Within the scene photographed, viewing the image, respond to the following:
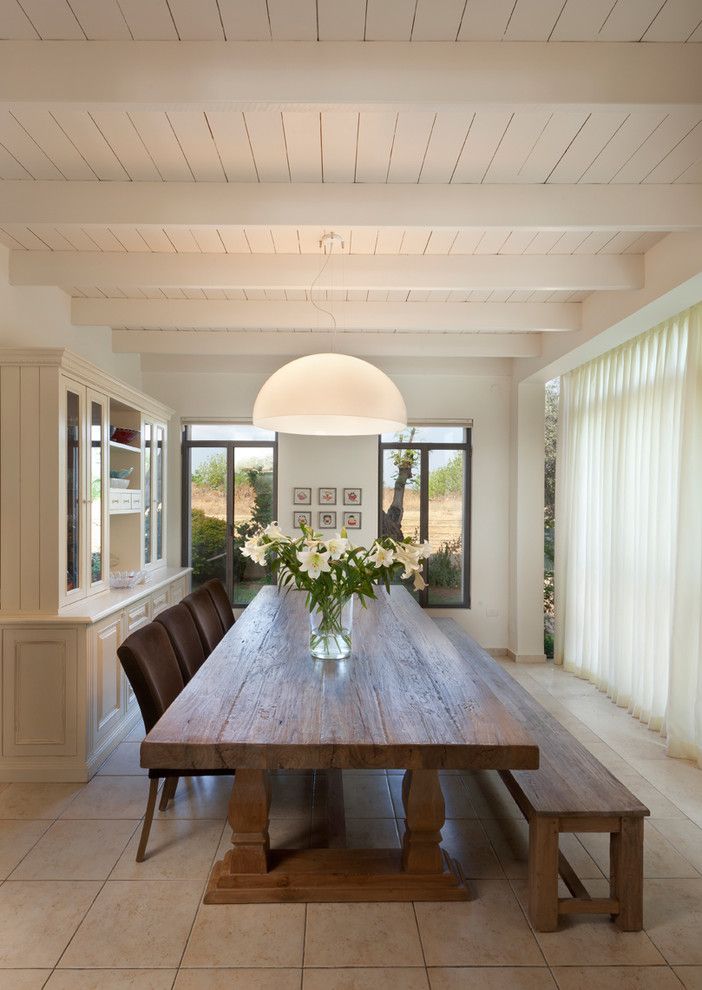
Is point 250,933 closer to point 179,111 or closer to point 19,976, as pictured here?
point 19,976

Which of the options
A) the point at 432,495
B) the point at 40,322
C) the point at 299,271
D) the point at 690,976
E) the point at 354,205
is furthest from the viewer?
the point at 432,495

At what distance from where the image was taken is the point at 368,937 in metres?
1.91

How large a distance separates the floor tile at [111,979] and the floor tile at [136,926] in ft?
0.07

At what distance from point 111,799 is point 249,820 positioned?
3.66 ft

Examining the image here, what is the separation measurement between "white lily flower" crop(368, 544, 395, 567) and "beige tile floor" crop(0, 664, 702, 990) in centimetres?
112

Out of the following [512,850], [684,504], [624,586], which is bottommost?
[512,850]

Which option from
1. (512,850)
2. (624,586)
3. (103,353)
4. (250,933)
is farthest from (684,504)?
(103,353)

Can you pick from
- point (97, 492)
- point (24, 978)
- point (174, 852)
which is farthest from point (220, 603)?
point (24, 978)

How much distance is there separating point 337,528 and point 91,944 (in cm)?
385

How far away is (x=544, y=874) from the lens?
196cm

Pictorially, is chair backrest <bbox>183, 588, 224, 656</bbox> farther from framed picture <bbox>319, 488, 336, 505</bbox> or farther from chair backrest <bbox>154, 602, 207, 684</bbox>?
framed picture <bbox>319, 488, 336, 505</bbox>

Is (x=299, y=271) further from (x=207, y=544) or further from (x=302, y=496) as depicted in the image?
(x=207, y=544)

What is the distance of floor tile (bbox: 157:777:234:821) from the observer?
2.68 m

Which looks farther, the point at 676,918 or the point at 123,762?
the point at 123,762
